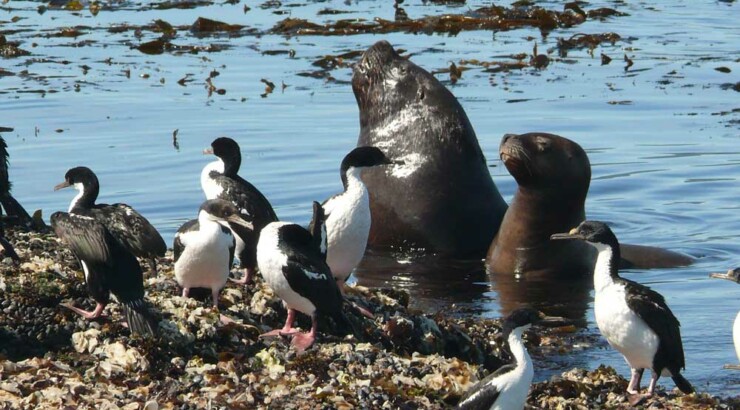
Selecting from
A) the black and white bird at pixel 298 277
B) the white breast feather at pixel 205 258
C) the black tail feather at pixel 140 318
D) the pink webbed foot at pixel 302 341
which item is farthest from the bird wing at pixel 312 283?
the black tail feather at pixel 140 318

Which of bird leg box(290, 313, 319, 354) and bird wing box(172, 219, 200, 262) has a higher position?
bird wing box(172, 219, 200, 262)

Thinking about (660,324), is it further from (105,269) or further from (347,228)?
(105,269)

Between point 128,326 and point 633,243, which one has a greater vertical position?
point 128,326

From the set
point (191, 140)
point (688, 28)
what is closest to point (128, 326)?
point (191, 140)

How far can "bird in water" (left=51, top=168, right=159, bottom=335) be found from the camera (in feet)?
28.3

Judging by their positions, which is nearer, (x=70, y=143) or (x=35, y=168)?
(x=35, y=168)

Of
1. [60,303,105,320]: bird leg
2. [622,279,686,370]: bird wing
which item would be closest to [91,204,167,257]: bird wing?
[60,303,105,320]: bird leg

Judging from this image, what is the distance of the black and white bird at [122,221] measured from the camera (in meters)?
9.30

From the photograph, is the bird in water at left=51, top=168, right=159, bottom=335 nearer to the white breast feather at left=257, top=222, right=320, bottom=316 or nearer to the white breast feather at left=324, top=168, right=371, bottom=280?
the white breast feather at left=257, top=222, right=320, bottom=316

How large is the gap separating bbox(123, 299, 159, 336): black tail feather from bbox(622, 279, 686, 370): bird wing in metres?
2.59

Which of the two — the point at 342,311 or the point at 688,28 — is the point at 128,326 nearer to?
the point at 342,311

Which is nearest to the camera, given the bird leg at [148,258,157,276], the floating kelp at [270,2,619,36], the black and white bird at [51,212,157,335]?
the black and white bird at [51,212,157,335]

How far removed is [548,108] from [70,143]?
18.7 feet

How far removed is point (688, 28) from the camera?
2553 centimetres
